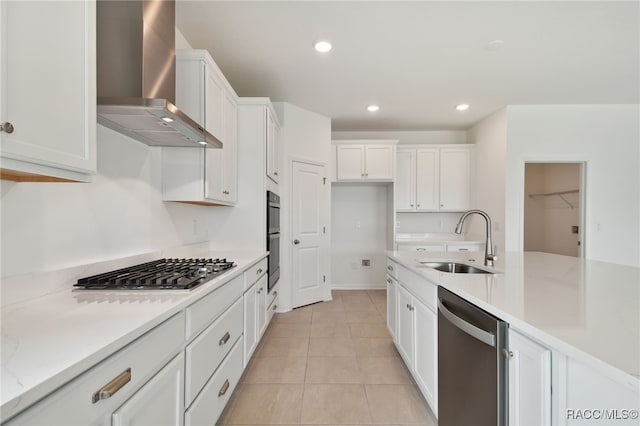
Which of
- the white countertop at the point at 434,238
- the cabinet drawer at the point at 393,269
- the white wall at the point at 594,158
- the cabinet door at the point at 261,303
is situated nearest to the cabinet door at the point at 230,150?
the cabinet door at the point at 261,303

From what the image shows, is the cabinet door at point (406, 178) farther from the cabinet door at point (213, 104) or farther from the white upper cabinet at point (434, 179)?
the cabinet door at point (213, 104)

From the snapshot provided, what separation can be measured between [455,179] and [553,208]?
8.22 ft

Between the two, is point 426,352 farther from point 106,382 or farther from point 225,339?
point 106,382

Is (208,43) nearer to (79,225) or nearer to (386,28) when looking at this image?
(386,28)

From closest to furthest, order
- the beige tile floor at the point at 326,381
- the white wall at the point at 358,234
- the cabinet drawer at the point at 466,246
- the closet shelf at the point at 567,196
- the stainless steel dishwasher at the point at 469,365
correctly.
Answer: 1. the stainless steel dishwasher at the point at 469,365
2. the beige tile floor at the point at 326,381
3. the cabinet drawer at the point at 466,246
4. the white wall at the point at 358,234
5. the closet shelf at the point at 567,196

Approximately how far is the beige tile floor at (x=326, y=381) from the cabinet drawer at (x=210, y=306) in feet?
2.39

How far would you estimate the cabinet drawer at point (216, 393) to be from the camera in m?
1.22

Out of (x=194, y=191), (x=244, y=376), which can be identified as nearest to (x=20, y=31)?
(x=194, y=191)

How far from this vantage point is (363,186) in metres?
4.99

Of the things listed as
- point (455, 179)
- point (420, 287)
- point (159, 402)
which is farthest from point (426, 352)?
point (455, 179)

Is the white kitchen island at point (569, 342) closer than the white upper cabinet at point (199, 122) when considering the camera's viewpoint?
Yes

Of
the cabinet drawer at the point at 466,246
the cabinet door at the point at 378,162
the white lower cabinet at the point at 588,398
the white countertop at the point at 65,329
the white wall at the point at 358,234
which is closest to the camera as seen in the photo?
the white countertop at the point at 65,329

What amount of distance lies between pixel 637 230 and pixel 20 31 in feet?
19.5

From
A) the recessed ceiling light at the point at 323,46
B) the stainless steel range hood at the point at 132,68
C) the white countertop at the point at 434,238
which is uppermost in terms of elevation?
the recessed ceiling light at the point at 323,46
